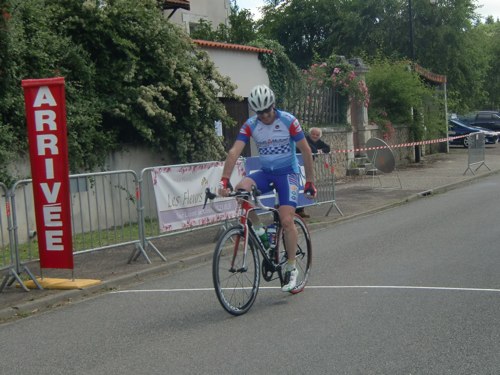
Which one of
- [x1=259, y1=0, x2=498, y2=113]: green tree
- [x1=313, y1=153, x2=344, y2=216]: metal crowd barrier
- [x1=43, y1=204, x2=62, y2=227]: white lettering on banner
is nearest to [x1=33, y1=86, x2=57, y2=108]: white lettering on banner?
[x1=43, y1=204, x2=62, y2=227]: white lettering on banner

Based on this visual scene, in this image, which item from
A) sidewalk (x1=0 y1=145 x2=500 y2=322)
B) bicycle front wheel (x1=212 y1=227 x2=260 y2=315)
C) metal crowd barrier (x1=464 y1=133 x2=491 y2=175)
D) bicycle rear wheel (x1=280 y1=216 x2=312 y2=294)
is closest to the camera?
bicycle front wheel (x1=212 y1=227 x2=260 y2=315)

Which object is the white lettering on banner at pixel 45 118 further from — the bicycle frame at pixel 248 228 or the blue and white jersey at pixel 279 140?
the bicycle frame at pixel 248 228

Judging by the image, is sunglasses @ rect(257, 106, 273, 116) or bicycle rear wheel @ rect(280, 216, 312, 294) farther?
bicycle rear wheel @ rect(280, 216, 312, 294)

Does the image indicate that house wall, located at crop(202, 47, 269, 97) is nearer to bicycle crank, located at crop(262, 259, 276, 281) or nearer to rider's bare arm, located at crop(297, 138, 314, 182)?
rider's bare arm, located at crop(297, 138, 314, 182)

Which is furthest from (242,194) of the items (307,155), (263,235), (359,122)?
(359,122)

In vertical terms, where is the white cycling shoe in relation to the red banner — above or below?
below

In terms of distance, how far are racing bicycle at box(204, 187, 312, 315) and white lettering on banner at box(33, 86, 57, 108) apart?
2.42m

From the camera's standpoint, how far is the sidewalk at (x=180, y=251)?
758cm

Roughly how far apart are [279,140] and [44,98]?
283 cm

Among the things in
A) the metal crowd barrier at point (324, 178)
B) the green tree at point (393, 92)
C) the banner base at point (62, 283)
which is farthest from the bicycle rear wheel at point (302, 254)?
the green tree at point (393, 92)

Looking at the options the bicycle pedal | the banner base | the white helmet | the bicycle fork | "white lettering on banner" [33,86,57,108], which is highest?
"white lettering on banner" [33,86,57,108]

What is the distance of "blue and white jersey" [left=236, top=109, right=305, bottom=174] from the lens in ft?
21.7

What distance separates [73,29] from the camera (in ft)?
40.9

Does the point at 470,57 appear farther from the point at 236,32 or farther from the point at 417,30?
the point at 236,32
